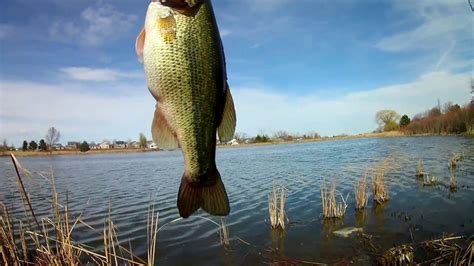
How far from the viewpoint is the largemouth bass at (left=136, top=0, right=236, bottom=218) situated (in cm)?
200

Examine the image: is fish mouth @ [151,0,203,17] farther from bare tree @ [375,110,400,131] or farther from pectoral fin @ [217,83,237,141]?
bare tree @ [375,110,400,131]

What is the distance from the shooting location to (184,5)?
1.99 metres

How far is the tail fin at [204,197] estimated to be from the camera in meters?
2.21

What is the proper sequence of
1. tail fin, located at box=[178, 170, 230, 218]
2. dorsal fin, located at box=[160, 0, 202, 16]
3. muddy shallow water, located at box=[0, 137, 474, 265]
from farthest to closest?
muddy shallow water, located at box=[0, 137, 474, 265], tail fin, located at box=[178, 170, 230, 218], dorsal fin, located at box=[160, 0, 202, 16]

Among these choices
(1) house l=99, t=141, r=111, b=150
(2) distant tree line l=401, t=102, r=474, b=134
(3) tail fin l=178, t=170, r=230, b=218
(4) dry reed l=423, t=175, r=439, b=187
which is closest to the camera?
(3) tail fin l=178, t=170, r=230, b=218

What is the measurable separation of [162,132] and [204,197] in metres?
0.48

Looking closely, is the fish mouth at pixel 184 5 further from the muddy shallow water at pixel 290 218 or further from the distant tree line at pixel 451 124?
the distant tree line at pixel 451 124

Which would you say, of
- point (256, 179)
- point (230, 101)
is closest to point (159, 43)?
point (230, 101)

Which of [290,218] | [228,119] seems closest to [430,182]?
[290,218]

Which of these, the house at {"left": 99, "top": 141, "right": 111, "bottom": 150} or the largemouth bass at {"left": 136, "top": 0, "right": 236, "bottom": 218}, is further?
the house at {"left": 99, "top": 141, "right": 111, "bottom": 150}

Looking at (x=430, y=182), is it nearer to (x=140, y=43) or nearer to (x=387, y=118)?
(x=140, y=43)

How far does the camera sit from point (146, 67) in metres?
2.04

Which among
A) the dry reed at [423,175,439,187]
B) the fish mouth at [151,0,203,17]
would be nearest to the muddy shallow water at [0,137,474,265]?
the dry reed at [423,175,439,187]

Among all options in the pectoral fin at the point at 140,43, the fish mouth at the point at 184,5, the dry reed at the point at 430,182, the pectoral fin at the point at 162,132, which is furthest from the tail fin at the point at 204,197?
the dry reed at the point at 430,182
